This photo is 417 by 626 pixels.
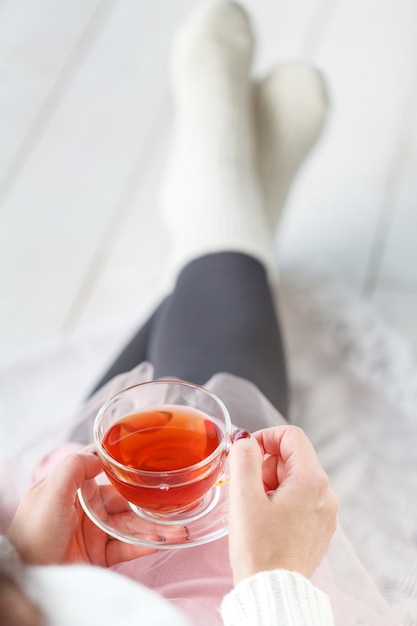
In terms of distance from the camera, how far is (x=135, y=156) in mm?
1304

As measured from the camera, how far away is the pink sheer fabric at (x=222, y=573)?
449 mm

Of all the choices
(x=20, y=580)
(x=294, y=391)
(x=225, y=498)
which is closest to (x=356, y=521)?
(x=294, y=391)

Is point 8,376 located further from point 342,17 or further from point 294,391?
point 342,17

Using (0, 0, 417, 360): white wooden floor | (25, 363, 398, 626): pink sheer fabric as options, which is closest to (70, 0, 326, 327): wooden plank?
(0, 0, 417, 360): white wooden floor

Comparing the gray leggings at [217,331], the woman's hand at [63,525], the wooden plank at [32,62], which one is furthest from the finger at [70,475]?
the wooden plank at [32,62]

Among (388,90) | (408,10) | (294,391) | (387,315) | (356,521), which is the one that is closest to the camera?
(356,521)

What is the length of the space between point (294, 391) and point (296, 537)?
1.70ft

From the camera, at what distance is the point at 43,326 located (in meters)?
1.08

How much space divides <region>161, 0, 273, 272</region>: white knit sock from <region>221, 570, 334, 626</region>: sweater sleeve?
534mm

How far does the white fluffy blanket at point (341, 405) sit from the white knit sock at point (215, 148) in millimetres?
155

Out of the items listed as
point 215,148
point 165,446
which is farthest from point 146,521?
point 215,148

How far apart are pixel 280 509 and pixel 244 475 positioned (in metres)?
0.03

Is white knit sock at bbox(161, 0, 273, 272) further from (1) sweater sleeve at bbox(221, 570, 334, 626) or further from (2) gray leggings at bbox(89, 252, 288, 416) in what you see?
(1) sweater sleeve at bbox(221, 570, 334, 626)

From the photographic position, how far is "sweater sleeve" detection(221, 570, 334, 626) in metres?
0.38
